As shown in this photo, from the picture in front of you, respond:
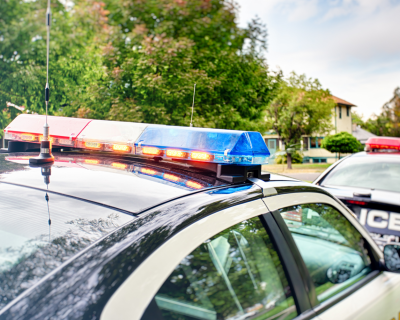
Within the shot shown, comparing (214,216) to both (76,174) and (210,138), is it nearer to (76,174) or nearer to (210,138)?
(210,138)

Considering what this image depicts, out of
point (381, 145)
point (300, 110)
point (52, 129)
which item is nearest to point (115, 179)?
point (52, 129)

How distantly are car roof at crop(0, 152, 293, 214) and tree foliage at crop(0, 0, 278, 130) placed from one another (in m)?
8.31

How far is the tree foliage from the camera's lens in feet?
34.8

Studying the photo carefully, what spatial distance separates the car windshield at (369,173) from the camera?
4535mm

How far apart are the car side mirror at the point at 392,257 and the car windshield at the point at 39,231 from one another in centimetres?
147

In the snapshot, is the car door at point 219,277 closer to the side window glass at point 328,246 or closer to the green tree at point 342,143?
the side window glass at point 328,246

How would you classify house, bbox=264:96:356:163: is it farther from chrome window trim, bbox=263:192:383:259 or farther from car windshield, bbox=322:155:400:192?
chrome window trim, bbox=263:192:383:259

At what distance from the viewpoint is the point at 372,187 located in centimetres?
448

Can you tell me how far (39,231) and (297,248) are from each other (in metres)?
0.95

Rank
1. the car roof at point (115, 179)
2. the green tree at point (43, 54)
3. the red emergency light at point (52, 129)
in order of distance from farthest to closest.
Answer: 1. the green tree at point (43, 54)
2. the red emergency light at point (52, 129)
3. the car roof at point (115, 179)

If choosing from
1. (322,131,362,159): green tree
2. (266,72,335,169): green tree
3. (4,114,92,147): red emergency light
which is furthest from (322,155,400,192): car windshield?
(322,131,362,159): green tree

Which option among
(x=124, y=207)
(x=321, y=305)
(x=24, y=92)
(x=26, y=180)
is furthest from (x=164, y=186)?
(x=24, y=92)

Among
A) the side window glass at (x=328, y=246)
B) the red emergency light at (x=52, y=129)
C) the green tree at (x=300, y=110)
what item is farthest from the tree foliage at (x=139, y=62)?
the green tree at (x=300, y=110)

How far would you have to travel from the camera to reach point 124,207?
1.16 m
